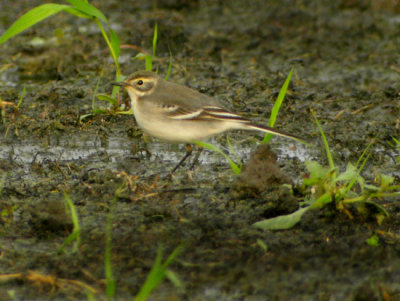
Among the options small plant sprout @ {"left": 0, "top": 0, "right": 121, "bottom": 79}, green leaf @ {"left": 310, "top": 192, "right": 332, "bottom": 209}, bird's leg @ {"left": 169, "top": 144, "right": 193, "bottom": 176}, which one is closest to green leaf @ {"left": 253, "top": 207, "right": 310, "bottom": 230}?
green leaf @ {"left": 310, "top": 192, "right": 332, "bottom": 209}

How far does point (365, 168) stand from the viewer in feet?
22.7

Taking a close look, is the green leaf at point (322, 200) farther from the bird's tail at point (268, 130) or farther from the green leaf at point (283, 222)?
the bird's tail at point (268, 130)

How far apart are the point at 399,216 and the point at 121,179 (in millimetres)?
2400

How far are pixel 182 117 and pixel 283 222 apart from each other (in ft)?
5.82

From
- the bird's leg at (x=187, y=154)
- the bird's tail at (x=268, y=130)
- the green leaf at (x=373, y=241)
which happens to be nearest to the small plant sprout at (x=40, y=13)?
the bird's leg at (x=187, y=154)

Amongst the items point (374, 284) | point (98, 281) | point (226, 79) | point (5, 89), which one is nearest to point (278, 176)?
point (374, 284)

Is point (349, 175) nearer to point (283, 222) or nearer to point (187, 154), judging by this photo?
point (283, 222)

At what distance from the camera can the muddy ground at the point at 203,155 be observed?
4734mm

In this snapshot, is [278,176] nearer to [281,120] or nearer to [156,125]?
[156,125]

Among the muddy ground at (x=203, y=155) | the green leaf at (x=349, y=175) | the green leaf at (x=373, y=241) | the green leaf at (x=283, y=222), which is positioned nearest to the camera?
the muddy ground at (x=203, y=155)

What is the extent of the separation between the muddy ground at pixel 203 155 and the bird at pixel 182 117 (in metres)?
0.43

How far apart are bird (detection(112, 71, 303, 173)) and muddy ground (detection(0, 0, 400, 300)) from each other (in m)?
0.43

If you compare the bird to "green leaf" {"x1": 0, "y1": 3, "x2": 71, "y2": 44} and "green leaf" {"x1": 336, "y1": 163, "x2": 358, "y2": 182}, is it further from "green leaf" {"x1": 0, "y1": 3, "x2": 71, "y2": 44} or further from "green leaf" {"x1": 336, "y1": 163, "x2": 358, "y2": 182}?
"green leaf" {"x1": 0, "y1": 3, "x2": 71, "y2": 44}

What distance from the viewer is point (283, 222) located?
5.29 m
